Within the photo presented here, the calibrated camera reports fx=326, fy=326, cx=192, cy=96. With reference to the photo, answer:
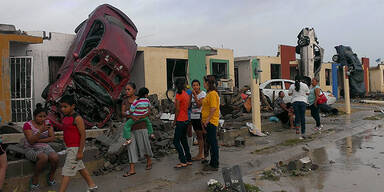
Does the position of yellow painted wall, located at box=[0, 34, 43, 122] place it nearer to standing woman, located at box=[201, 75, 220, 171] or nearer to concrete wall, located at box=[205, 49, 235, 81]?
standing woman, located at box=[201, 75, 220, 171]

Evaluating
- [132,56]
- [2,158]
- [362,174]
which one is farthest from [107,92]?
[362,174]

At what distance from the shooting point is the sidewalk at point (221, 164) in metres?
4.81

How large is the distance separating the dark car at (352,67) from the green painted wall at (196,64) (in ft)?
53.0

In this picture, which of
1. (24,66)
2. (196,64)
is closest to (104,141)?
(24,66)

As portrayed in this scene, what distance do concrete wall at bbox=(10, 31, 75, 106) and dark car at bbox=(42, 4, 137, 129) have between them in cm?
196

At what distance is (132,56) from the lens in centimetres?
996

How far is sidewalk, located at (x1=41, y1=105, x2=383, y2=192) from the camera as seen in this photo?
4814 mm

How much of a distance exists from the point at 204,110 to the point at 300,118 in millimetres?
4210

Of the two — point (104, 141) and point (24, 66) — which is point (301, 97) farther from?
point (24, 66)

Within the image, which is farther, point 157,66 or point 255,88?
point 157,66

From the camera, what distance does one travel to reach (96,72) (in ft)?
27.9

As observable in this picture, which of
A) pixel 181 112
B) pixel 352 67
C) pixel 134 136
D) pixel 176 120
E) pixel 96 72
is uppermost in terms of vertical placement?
pixel 352 67

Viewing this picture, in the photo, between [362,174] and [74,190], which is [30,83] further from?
[362,174]

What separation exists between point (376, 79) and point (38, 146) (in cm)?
3438
